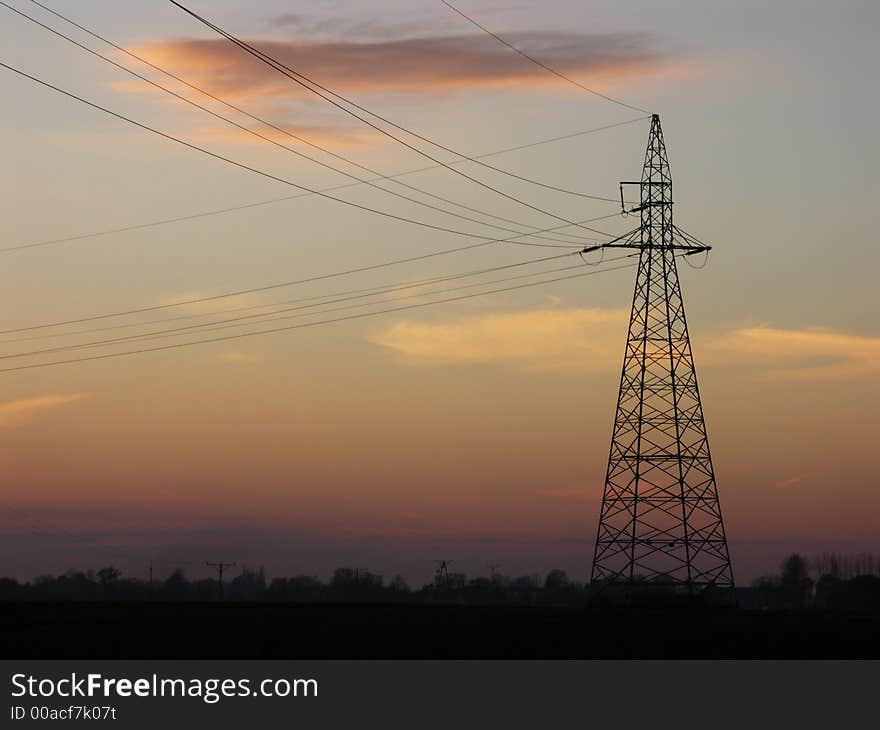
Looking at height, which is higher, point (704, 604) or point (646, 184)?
point (646, 184)

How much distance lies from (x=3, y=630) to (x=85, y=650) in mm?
11649

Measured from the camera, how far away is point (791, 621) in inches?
3649

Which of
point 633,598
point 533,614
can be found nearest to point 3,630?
point 533,614

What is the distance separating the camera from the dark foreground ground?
226 feet

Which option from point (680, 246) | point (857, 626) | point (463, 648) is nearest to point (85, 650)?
point (463, 648)

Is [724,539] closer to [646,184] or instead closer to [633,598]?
[633,598]

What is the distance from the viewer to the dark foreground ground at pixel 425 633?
6900 cm

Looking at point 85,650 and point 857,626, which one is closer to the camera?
point 85,650

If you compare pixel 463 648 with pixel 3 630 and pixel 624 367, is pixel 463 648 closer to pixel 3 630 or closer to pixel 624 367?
pixel 3 630

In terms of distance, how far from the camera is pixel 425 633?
79.0 meters
